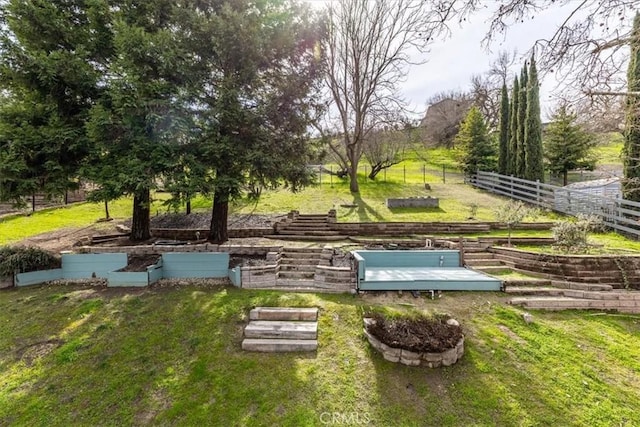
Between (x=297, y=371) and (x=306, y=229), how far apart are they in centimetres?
686

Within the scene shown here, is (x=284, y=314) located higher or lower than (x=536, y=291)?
lower

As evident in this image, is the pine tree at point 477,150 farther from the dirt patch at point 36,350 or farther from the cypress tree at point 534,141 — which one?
the dirt patch at point 36,350

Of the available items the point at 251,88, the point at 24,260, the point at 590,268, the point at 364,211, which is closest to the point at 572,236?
the point at 590,268

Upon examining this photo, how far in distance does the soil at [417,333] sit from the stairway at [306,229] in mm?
5403

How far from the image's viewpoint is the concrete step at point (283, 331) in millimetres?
5309

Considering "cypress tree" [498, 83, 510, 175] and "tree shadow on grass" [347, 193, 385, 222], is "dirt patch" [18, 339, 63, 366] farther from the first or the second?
"cypress tree" [498, 83, 510, 175]

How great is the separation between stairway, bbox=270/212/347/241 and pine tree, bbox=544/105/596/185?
16.2m

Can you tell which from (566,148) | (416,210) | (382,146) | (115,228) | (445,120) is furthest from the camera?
(445,120)

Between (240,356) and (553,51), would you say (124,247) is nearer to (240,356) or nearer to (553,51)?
(240,356)

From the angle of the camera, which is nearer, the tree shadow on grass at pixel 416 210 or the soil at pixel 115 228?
the soil at pixel 115 228

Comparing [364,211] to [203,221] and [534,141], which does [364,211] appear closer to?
[203,221]

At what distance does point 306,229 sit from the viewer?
11.3m

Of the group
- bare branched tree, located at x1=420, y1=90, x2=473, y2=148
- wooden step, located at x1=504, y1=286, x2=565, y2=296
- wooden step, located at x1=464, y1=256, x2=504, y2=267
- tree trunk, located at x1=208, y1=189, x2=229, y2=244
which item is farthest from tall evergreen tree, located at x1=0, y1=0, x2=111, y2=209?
bare branched tree, located at x1=420, y1=90, x2=473, y2=148

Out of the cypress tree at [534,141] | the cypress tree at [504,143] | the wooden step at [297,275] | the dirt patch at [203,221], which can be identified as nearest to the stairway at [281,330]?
the wooden step at [297,275]
